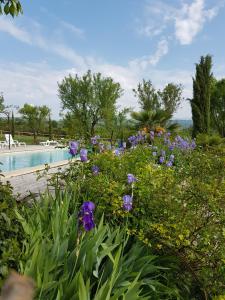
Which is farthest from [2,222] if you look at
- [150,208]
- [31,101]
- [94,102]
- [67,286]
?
[31,101]

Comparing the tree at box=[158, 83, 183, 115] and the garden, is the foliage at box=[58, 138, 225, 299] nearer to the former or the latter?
the garden

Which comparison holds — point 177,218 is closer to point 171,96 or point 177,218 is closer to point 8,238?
point 8,238

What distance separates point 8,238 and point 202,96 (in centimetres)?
2138

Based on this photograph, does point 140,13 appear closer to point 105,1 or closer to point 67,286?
point 105,1

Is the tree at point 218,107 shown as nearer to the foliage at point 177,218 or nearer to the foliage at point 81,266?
the foliage at point 177,218

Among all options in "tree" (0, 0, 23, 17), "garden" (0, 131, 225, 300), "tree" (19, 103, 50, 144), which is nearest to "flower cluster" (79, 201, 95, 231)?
"garden" (0, 131, 225, 300)

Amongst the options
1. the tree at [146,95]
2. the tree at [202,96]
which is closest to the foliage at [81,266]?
the tree at [202,96]

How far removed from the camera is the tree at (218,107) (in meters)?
34.8

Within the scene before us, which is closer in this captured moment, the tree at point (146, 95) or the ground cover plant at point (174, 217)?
the ground cover plant at point (174, 217)

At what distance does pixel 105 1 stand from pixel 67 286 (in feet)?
32.0

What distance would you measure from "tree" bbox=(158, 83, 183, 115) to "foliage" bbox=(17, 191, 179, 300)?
30212 mm

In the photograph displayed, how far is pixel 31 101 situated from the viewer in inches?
1698

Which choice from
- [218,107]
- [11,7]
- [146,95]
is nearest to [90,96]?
[146,95]

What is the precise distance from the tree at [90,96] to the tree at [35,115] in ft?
25.5
